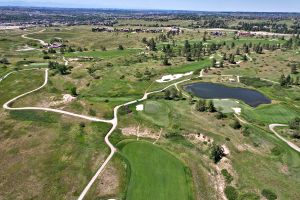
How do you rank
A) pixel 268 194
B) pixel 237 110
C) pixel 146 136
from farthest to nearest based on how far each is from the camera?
pixel 237 110 < pixel 146 136 < pixel 268 194

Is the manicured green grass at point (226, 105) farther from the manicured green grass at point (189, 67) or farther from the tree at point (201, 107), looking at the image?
the manicured green grass at point (189, 67)

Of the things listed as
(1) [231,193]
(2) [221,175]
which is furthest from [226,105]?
(1) [231,193]

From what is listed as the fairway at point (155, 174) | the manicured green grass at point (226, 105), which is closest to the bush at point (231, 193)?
the fairway at point (155, 174)

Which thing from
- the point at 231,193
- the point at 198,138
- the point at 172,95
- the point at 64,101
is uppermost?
the point at 172,95

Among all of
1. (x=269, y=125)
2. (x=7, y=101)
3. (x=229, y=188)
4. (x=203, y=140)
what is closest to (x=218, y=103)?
(x=269, y=125)

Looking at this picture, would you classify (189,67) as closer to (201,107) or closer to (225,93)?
(225,93)
